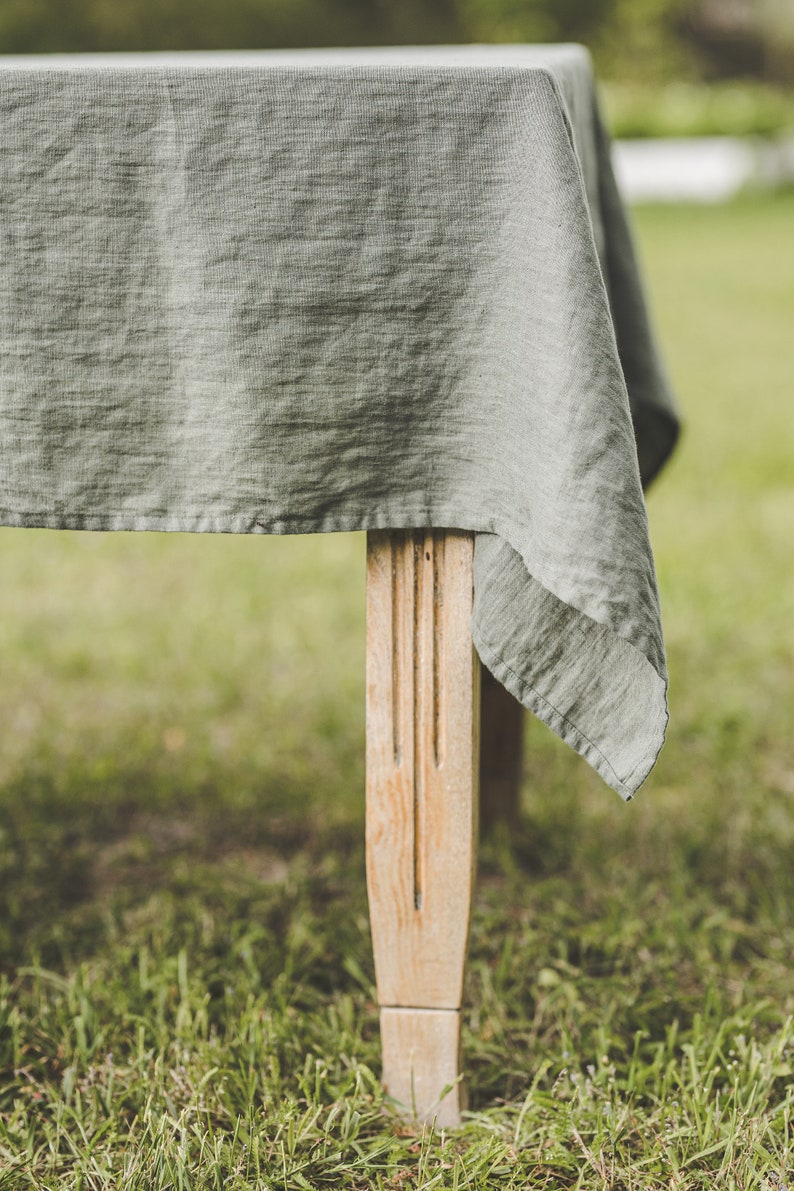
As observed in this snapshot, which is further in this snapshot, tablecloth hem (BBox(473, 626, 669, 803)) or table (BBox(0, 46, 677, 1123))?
tablecloth hem (BBox(473, 626, 669, 803))

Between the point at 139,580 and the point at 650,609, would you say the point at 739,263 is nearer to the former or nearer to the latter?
the point at 139,580

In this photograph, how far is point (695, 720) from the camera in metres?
2.21

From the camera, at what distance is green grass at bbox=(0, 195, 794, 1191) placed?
3.99ft

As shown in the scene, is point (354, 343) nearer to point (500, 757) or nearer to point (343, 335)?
point (343, 335)

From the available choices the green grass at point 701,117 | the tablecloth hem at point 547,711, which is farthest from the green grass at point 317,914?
the green grass at point 701,117

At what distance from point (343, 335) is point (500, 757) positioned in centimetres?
97

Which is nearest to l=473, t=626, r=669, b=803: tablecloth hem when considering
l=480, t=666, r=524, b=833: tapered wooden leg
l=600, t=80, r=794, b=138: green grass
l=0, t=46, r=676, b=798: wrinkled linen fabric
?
l=0, t=46, r=676, b=798: wrinkled linen fabric

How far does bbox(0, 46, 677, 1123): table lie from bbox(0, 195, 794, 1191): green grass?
0.50m

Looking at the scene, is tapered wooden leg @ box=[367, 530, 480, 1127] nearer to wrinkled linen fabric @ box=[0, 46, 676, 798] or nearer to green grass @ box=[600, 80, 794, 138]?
wrinkled linen fabric @ box=[0, 46, 676, 798]

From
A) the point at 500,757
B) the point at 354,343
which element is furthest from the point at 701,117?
the point at 354,343

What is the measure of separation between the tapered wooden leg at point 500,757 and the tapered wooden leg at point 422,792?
517mm

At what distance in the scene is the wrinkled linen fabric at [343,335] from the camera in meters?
0.95

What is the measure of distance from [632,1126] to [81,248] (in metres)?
1.08

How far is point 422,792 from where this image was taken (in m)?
1.17
